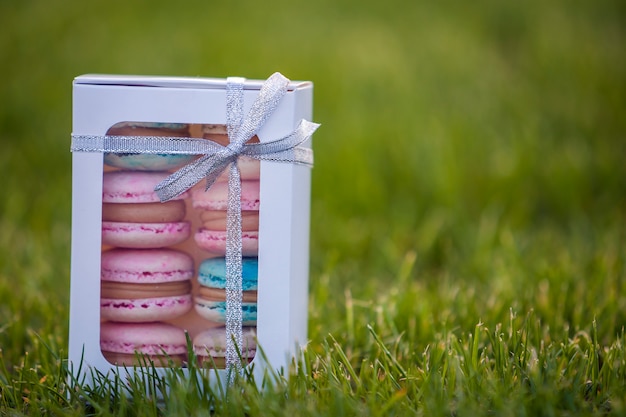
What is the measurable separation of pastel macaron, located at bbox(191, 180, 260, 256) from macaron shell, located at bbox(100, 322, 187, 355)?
171mm

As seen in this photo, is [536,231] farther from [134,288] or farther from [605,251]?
[134,288]

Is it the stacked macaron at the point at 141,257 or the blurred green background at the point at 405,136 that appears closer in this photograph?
the stacked macaron at the point at 141,257

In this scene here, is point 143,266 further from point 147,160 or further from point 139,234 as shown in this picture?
point 147,160

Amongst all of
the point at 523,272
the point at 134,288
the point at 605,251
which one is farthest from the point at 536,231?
the point at 134,288

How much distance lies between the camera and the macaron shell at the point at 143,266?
131 cm

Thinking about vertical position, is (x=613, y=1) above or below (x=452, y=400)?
above

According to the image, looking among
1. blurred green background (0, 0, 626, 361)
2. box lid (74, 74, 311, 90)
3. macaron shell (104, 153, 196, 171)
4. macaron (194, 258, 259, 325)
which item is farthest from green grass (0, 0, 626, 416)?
box lid (74, 74, 311, 90)

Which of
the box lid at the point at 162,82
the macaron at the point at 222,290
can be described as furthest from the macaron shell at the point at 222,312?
the box lid at the point at 162,82

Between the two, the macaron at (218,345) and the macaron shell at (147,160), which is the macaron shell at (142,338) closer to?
the macaron at (218,345)

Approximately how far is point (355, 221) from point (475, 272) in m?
0.56

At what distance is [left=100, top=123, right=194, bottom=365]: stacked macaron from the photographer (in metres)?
1.30

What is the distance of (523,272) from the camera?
201cm

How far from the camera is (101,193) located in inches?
50.8

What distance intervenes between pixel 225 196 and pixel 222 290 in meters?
0.17
